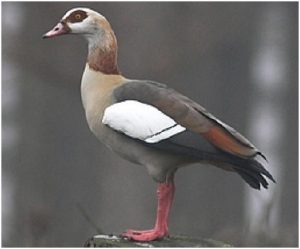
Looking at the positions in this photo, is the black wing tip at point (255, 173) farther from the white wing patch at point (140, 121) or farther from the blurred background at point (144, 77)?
the blurred background at point (144, 77)

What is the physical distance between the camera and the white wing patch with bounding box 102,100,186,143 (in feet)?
14.0

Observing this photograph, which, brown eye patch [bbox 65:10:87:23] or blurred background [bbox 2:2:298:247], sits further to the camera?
blurred background [bbox 2:2:298:247]

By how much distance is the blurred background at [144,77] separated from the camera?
9664 millimetres

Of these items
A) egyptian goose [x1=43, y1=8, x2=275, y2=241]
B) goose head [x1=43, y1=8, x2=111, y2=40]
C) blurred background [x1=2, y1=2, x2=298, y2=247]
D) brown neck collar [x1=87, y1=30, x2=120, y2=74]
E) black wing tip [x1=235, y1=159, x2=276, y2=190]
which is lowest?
blurred background [x1=2, y1=2, x2=298, y2=247]

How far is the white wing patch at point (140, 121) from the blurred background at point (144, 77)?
14.9 feet

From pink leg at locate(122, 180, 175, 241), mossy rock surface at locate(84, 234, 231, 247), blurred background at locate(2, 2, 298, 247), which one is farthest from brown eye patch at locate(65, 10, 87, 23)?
blurred background at locate(2, 2, 298, 247)

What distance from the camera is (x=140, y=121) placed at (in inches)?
170

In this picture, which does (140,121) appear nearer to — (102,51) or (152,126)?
(152,126)

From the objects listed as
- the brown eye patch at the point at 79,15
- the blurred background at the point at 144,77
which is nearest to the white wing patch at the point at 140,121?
the brown eye patch at the point at 79,15

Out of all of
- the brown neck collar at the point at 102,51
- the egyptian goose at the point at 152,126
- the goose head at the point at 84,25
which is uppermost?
the goose head at the point at 84,25

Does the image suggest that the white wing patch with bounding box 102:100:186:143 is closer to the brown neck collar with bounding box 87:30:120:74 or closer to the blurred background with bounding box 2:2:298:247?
the brown neck collar with bounding box 87:30:120:74

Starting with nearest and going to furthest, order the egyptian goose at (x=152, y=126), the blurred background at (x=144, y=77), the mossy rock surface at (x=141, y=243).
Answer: the egyptian goose at (x=152, y=126) → the mossy rock surface at (x=141, y=243) → the blurred background at (x=144, y=77)

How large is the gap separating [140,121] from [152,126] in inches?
1.9

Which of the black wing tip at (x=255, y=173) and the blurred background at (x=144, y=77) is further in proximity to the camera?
the blurred background at (x=144, y=77)
